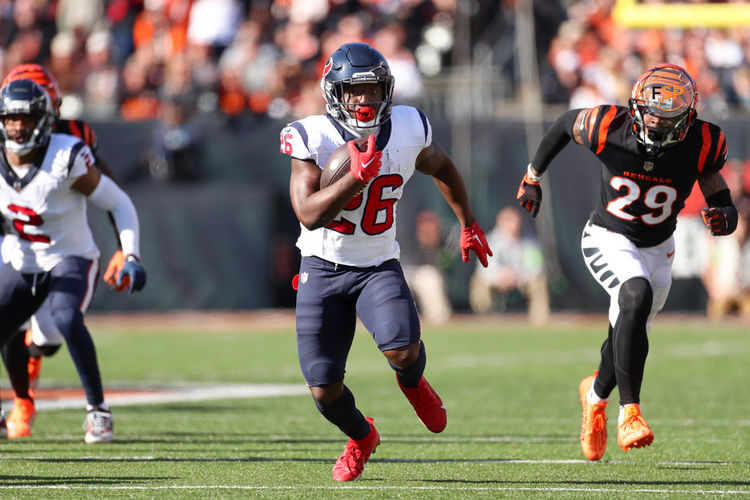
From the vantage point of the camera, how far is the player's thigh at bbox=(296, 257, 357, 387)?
16.1 feet

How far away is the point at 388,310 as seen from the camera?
16.0ft

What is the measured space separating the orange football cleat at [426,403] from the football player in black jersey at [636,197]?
0.73 meters

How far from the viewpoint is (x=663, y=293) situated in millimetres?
5668

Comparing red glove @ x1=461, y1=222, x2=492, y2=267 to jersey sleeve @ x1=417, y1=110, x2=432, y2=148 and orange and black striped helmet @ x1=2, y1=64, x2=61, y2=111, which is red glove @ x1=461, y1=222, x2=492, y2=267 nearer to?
jersey sleeve @ x1=417, y1=110, x2=432, y2=148

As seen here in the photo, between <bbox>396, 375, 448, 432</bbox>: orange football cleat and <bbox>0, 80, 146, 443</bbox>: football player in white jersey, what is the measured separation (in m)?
1.58

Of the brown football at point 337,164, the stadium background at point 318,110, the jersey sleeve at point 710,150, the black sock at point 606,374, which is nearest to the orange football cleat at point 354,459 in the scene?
the brown football at point 337,164

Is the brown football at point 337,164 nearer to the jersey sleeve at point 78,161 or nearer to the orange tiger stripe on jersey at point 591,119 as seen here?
the orange tiger stripe on jersey at point 591,119

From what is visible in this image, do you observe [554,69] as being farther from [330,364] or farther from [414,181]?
[330,364]

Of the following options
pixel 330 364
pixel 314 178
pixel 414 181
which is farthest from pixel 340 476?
pixel 414 181

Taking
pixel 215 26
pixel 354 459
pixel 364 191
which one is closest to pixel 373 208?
pixel 364 191

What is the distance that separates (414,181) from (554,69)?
2418 mm

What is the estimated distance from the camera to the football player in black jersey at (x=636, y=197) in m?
5.36

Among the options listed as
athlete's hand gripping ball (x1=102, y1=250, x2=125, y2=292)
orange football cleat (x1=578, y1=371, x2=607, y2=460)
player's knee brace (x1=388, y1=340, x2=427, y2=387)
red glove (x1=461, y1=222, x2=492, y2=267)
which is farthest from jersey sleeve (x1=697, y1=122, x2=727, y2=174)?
athlete's hand gripping ball (x1=102, y1=250, x2=125, y2=292)

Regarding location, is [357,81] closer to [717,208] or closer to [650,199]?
[650,199]
